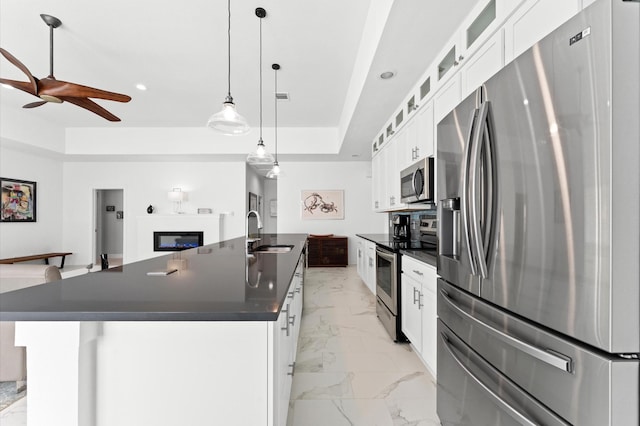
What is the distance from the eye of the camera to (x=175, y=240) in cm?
640

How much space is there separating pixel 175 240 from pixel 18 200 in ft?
9.21

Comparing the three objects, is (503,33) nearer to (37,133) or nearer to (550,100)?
(550,100)

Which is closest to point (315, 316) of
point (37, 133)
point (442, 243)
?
point (442, 243)

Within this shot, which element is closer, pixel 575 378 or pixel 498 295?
pixel 575 378

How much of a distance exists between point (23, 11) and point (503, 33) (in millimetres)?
3811

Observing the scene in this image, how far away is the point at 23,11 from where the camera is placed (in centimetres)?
249

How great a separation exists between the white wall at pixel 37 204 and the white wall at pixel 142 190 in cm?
18

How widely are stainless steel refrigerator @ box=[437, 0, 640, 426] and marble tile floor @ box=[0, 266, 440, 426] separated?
699 mm

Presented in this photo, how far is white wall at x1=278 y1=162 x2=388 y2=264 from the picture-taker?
6.75m

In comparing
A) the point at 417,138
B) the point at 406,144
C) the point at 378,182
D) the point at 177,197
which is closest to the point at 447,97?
the point at 417,138

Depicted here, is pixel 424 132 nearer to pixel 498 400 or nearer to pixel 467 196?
pixel 467 196

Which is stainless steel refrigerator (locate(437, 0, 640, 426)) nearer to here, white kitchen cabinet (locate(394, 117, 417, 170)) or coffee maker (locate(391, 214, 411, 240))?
white kitchen cabinet (locate(394, 117, 417, 170))

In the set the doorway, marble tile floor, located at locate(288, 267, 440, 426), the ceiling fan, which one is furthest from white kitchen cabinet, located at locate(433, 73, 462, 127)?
the doorway

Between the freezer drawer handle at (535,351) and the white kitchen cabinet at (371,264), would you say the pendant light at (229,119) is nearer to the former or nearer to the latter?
the freezer drawer handle at (535,351)
